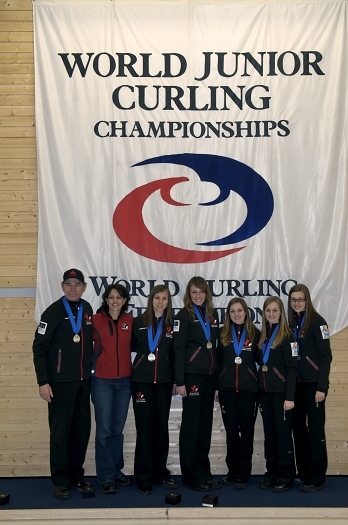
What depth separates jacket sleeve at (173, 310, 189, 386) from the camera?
4723 millimetres

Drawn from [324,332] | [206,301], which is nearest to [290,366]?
[324,332]

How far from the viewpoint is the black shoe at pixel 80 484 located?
468 cm

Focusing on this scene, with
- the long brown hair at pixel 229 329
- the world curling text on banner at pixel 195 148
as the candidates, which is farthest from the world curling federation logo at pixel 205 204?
the long brown hair at pixel 229 329

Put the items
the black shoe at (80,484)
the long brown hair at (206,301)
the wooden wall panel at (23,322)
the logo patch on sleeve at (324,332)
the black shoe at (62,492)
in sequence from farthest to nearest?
1. the wooden wall panel at (23,322)
2. the long brown hair at (206,301)
3. the logo patch on sleeve at (324,332)
4. the black shoe at (80,484)
5. the black shoe at (62,492)

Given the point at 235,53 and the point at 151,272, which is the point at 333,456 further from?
the point at 235,53

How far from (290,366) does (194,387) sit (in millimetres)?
747

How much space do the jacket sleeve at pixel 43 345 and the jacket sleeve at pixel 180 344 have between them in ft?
3.01

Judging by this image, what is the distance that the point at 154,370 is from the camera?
4.74m

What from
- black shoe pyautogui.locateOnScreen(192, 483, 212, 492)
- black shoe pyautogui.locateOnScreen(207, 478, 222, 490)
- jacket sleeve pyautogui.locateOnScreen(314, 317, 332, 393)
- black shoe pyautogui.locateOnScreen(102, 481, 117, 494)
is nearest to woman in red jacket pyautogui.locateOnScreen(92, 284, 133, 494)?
black shoe pyautogui.locateOnScreen(102, 481, 117, 494)

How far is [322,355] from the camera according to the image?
4766 mm

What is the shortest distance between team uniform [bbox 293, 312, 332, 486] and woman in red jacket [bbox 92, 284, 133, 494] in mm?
1348

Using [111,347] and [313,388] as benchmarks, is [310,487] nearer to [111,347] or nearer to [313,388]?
[313,388]

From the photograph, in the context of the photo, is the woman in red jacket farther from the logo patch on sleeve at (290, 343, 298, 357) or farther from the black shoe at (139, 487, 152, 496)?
the logo patch on sleeve at (290, 343, 298, 357)

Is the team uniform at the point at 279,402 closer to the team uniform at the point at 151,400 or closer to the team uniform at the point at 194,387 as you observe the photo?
the team uniform at the point at 194,387
